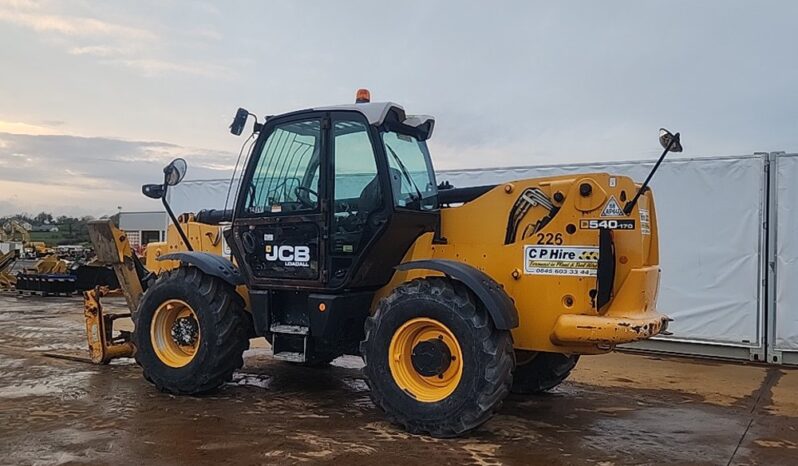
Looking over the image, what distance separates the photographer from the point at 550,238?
527 centimetres

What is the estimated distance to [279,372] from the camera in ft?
25.6

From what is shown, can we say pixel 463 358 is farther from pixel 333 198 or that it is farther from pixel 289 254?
pixel 289 254

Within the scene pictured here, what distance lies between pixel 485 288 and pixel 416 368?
0.82 meters

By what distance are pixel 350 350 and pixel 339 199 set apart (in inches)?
54.6

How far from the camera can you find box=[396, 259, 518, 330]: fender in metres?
4.91

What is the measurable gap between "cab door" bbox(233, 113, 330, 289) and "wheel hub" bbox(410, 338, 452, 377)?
112 centimetres

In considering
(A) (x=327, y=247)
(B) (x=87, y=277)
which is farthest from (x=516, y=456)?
(B) (x=87, y=277)

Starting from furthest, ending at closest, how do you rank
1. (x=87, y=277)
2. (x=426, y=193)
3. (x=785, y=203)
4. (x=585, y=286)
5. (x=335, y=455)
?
1. (x=87, y=277)
2. (x=785, y=203)
3. (x=426, y=193)
4. (x=585, y=286)
5. (x=335, y=455)

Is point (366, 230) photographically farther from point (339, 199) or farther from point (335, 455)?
point (335, 455)

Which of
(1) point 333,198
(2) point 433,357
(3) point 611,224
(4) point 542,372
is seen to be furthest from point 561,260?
(1) point 333,198

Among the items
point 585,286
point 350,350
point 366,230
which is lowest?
point 350,350

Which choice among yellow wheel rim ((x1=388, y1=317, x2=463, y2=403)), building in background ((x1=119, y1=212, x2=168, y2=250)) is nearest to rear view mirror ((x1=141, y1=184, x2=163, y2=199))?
yellow wheel rim ((x1=388, y1=317, x2=463, y2=403))

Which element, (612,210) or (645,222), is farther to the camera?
(645,222)

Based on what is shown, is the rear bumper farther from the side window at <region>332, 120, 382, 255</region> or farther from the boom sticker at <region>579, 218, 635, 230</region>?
the side window at <region>332, 120, 382, 255</region>
